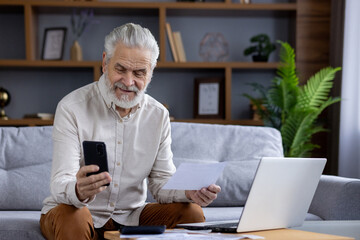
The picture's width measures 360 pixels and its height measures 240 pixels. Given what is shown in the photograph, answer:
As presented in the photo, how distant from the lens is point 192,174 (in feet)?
5.34

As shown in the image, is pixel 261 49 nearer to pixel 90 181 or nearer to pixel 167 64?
pixel 167 64

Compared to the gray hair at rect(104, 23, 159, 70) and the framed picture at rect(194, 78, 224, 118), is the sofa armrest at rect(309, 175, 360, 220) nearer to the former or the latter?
the gray hair at rect(104, 23, 159, 70)

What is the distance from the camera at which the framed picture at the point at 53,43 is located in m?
4.23

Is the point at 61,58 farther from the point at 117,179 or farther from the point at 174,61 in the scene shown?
the point at 117,179

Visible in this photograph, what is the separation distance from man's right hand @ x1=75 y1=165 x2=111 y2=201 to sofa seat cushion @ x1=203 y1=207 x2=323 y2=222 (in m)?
0.82

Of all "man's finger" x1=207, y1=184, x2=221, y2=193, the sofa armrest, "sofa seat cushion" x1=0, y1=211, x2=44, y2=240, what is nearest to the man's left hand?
"man's finger" x1=207, y1=184, x2=221, y2=193

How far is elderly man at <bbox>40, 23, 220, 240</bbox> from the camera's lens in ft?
6.18

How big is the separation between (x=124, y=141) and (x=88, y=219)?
1.27ft

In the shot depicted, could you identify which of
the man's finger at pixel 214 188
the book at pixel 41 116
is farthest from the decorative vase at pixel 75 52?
the man's finger at pixel 214 188

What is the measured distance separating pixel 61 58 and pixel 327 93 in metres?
1.92

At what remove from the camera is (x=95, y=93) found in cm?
206

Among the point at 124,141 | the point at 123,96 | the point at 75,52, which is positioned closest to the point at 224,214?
the point at 124,141

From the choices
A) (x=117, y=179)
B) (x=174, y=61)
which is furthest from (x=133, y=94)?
(x=174, y=61)

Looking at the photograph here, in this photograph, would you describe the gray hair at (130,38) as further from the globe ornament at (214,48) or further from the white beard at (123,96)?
the globe ornament at (214,48)
